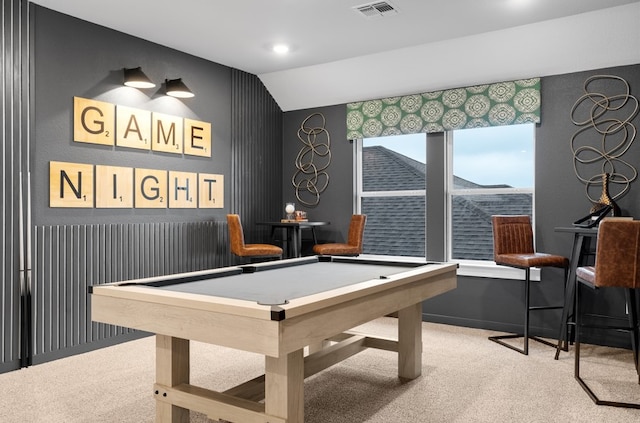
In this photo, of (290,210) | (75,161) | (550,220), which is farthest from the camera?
(290,210)

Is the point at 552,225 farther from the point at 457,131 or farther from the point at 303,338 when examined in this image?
the point at 303,338

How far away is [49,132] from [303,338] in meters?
3.16

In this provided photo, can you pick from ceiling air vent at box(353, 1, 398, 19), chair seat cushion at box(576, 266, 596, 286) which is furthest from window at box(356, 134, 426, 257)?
chair seat cushion at box(576, 266, 596, 286)

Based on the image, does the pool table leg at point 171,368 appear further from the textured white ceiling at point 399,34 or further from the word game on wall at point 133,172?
the textured white ceiling at point 399,34

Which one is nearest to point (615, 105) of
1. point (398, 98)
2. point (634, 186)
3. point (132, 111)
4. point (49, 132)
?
point (634, 186)

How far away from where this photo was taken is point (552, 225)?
466cm

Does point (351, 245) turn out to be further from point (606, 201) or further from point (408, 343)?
point (606, 201)

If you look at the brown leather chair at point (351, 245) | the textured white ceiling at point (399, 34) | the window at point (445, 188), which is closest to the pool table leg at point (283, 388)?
the textured white ceiling at point (399, 34)

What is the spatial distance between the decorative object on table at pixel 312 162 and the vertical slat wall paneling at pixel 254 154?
0.29 m

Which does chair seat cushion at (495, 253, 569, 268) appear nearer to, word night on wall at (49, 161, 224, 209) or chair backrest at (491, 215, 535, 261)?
chair backrest at (491, 215, 535, 261)

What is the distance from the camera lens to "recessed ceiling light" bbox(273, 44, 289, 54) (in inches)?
194

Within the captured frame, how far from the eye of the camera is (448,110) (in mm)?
5199

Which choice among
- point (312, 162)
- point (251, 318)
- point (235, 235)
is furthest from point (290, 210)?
point (251, 318)

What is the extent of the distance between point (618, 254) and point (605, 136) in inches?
64.3
